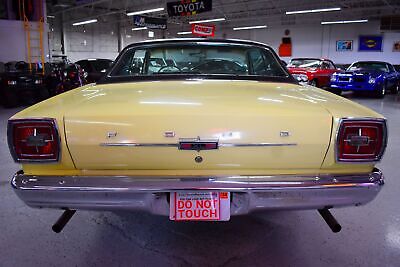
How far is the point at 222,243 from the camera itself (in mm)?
2316

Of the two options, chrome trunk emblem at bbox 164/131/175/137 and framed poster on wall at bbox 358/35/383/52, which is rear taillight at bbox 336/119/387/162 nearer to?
chrome trunk emblem at bbox 164/131/175/137

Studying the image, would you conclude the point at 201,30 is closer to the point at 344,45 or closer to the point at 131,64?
the point at 344,45

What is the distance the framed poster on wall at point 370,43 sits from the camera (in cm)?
2156

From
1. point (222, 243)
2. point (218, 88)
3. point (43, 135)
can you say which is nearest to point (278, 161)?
point (218, 88)

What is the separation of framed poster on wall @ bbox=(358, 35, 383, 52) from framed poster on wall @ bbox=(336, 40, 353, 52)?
0.64 meters

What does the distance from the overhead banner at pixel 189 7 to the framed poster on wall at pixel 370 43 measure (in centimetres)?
1327

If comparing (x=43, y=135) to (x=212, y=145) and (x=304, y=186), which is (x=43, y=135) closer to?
(x=212, y=145)

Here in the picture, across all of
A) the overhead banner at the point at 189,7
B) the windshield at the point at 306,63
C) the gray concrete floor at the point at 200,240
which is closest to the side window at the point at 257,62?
the gray concrete floor at the point at 200,240

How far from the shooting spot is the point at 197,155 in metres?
1.69

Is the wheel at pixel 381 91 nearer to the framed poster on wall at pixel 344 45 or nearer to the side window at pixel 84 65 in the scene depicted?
the side window at pixel 84 65

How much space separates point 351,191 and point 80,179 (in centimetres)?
134

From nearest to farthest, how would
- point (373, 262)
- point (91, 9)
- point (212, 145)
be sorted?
point (212, 145)
point (373, 262)
point (91, 9)

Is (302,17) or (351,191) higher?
(302,17)

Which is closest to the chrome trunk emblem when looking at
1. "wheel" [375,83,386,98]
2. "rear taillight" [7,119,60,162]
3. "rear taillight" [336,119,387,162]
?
"rear taillight" [7,119,60,162]
